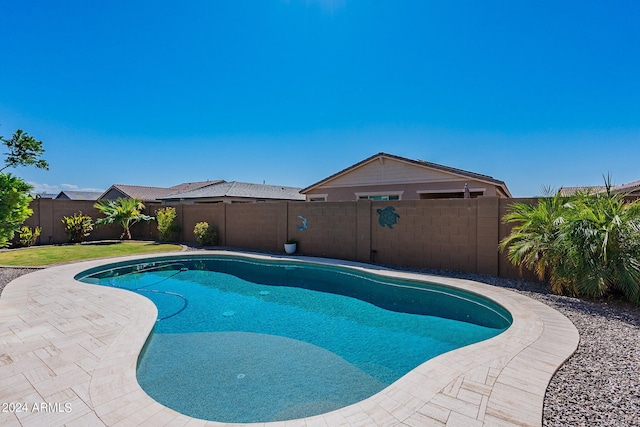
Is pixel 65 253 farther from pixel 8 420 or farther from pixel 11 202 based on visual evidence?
pixel 8 420

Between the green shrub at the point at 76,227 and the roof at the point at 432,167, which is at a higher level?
the roof at the point at 432,167

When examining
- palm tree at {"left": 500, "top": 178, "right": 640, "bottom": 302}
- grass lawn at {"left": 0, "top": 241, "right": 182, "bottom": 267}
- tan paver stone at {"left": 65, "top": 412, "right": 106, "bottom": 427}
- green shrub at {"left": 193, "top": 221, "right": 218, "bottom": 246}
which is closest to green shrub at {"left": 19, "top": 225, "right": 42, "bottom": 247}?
grass lawn at {"left": 0, "top": 241, "right": 182, "bottom": 267}

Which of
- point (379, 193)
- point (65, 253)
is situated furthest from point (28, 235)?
point (379, 193)

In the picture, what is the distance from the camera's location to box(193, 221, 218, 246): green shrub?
1638 centimetres

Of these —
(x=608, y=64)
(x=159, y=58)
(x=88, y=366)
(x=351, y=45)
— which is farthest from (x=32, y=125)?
(x=608, y=64)

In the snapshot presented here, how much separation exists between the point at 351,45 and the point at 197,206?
1172 centimetres

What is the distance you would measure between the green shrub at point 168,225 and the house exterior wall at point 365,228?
359 millimetres

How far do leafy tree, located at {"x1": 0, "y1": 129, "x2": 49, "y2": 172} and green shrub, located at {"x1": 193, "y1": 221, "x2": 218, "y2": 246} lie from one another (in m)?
10.9

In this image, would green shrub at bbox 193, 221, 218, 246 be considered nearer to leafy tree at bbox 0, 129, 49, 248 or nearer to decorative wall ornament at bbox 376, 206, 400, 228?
leafy tree at bbox 0, 129, 49, 248

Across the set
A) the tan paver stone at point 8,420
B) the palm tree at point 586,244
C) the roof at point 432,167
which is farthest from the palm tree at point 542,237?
the tan paver stone at point 8,420

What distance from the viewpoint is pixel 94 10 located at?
10.7m

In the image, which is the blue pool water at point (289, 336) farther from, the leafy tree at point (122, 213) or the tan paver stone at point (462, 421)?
the leafy tree at point (122, 213)

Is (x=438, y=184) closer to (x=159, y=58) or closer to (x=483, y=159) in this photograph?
(x=483, y=159)

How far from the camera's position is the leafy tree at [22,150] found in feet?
56.7
